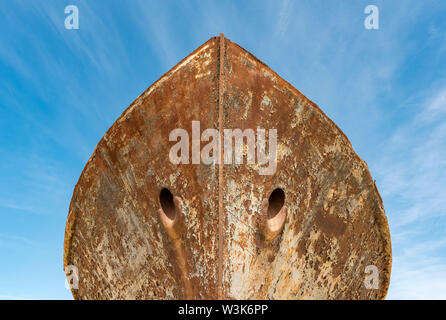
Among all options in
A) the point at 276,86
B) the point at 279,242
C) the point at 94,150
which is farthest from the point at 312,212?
the point at 94,150

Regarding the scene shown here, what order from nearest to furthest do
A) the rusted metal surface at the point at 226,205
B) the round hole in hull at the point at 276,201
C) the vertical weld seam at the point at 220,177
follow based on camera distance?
the vertical weld seam at the point at 220,177 < the rusted metal surface at the point at 226,205 < the round hole in hull at the point at 276,201

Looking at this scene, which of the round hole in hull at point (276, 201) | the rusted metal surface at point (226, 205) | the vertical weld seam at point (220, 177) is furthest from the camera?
the round hole in hull at point (276, 201)

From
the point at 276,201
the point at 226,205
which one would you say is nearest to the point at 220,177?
the point at 226,205

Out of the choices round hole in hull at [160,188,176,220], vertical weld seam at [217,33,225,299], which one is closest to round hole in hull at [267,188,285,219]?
vertical weld seam at [217,33,225,299]

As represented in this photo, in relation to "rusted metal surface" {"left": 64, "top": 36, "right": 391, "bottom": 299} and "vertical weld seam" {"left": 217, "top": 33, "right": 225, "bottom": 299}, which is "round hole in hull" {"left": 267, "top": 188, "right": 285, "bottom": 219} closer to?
"rusted metal surface" {"left": 64, "top": 36, "right": 391, "bottom": 299}

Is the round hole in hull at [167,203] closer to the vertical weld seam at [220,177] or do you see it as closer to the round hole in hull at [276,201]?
the vertical weld seam at [220,177]

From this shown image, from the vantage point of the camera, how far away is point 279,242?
3.78 metres

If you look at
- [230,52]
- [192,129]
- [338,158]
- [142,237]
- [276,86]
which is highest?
[230,52]

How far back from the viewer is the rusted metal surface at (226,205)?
3602mm

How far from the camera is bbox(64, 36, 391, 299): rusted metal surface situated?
360 cm

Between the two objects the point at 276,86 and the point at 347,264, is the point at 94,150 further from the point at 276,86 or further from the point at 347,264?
the point at 347,264

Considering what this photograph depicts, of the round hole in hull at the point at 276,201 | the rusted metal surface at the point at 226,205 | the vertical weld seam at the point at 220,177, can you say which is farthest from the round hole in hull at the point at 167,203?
the round hole in hull at the point at 276,201

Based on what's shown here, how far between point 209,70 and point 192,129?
0.64 metres
